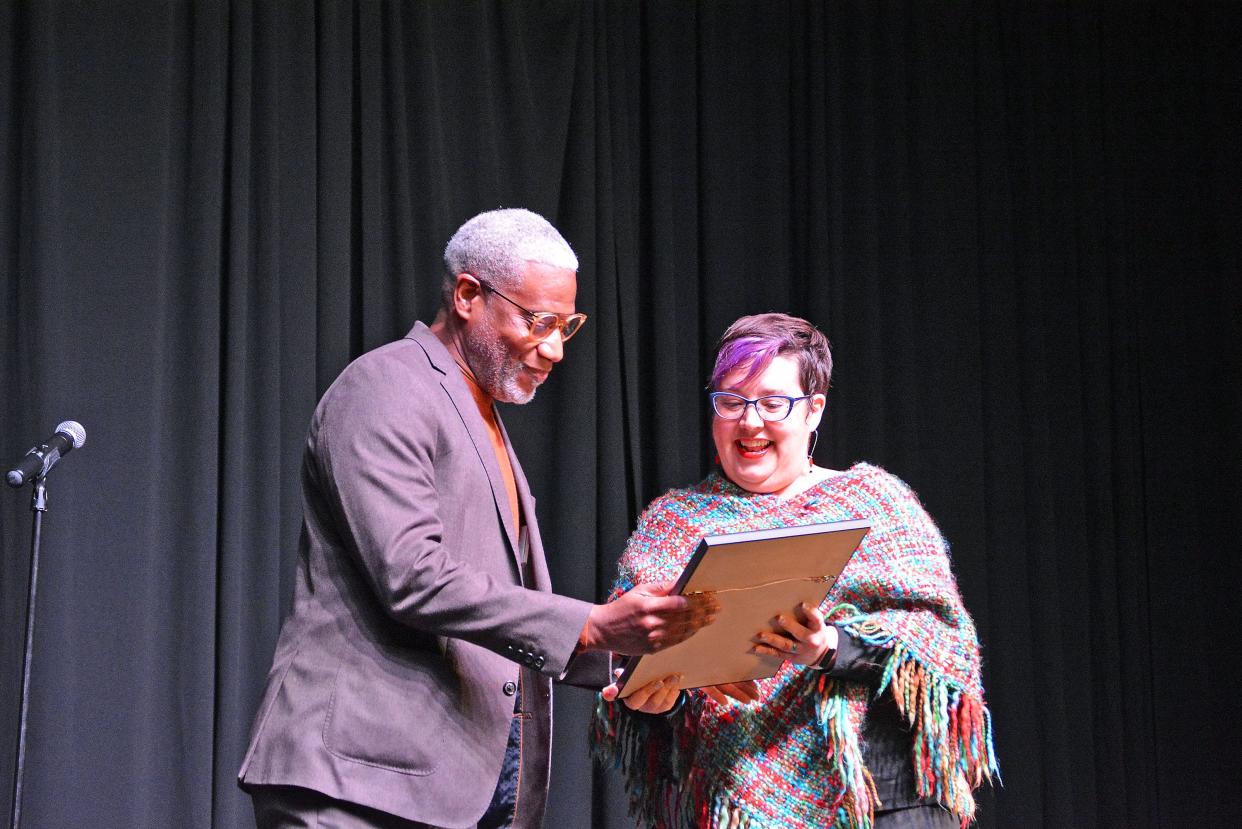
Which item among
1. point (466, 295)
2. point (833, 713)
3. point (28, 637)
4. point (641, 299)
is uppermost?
point (641, 299)

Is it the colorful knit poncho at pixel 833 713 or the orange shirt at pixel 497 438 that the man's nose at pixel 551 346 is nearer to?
the orange shirt at pixel 497 438

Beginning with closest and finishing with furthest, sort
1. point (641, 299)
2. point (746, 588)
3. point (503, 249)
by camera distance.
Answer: point (746, 588), point (503, 249), point (641, 299)

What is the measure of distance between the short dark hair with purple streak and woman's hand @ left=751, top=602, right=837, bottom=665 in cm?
46

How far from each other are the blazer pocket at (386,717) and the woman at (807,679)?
419mm

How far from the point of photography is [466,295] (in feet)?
6.79

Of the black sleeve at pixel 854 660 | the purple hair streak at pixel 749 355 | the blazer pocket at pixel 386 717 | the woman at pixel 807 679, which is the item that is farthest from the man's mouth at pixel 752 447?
the blazer pocket at pixel 386 717

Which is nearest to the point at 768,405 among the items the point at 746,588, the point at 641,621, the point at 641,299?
the point at 746,588

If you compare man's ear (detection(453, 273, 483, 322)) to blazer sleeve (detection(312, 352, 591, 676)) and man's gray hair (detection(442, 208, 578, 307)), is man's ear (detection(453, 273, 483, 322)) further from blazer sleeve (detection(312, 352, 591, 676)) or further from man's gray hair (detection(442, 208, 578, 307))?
blazer sleeve (detection(312, 352, 591, 676))

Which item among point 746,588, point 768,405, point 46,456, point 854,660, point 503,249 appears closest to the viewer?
point 746,588

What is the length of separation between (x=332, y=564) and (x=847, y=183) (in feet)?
8.64

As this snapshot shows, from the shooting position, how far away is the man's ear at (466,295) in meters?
2.06

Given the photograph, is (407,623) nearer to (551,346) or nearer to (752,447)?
(551,346)

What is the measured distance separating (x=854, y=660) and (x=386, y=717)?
81 cm

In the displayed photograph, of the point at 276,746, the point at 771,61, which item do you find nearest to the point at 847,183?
the point at 771,61
